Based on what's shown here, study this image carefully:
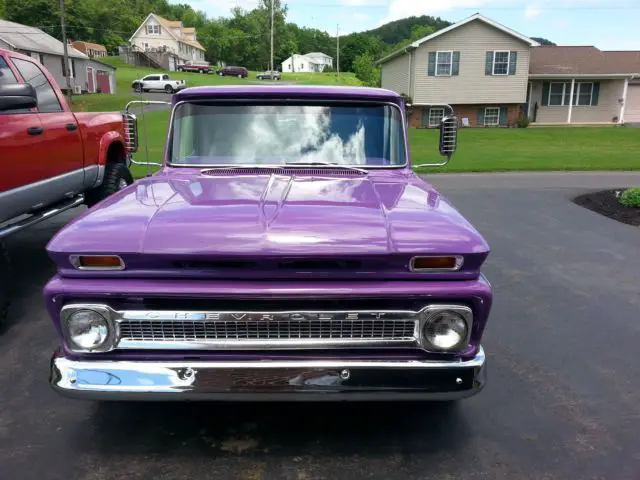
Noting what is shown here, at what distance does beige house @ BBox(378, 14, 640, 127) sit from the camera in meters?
30.1

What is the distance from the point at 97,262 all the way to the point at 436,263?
1.48m

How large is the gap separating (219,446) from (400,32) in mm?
142556

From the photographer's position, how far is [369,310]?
2.57m

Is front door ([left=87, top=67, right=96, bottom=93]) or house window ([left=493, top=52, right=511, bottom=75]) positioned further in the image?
front door ([left=87, top=67, right=96, bottom=93])

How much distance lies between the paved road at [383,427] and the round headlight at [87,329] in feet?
2.29

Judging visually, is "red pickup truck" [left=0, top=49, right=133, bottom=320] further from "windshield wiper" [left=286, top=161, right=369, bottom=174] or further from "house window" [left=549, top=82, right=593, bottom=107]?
"house window" [left=549, top=82, right=593, bottom=107]

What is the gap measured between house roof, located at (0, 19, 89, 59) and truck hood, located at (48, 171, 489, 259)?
132 ft

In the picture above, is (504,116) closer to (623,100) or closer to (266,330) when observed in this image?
(623,100)

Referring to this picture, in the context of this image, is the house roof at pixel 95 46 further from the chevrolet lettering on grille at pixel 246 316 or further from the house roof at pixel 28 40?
the chevrolet lettering on grille at pixel 246 316

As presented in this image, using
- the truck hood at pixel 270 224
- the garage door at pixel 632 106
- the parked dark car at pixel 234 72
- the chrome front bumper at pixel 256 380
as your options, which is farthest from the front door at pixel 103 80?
the chrome front bumper at pixel 256 380

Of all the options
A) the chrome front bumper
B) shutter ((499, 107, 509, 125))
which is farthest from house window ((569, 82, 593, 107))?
the chrome front bumper

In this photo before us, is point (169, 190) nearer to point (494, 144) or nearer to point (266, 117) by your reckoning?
point (266, 117)

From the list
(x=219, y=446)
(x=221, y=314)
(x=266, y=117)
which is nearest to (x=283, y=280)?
(x=221, y=314)

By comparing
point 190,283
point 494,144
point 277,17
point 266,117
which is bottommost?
point 494,144
